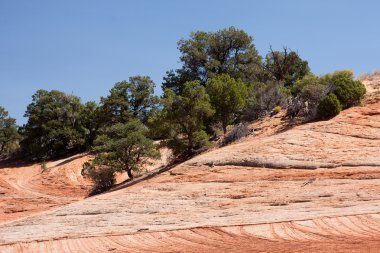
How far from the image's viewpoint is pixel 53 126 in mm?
48781

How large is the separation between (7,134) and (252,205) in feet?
151

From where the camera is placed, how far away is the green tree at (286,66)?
5119 cm

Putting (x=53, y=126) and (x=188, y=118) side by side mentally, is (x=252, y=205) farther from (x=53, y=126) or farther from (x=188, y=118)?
(x=53, y=126)

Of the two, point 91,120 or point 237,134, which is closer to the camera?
point 237,134

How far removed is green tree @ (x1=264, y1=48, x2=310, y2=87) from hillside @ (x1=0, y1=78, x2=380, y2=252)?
24141 millimetres

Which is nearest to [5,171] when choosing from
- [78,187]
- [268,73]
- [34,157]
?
[34,157]

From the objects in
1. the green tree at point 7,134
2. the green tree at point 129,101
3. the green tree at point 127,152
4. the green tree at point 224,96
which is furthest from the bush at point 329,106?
the green tree at point 7,134

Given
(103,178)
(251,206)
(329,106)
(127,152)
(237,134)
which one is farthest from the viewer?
(127,152)

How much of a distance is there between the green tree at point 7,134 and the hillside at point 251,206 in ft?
96.6

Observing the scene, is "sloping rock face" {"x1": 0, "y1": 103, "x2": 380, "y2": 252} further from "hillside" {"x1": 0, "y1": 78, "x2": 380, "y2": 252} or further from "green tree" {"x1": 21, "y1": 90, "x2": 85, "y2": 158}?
"green tree" {"x1": 21, "y1": 90, "x2": 85, "y2": 158}

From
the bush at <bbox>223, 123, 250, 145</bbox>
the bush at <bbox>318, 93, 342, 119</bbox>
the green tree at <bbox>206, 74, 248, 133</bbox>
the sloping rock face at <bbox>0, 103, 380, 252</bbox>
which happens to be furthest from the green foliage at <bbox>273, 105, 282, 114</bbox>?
the sloping rock face at <bbox>0, 103, 380, 252</bbox>

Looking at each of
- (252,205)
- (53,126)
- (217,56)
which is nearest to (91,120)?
(53,126)

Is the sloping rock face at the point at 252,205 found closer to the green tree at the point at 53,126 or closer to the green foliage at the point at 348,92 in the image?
the green foliage at the point at 348,92

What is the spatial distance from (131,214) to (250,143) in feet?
30.1
